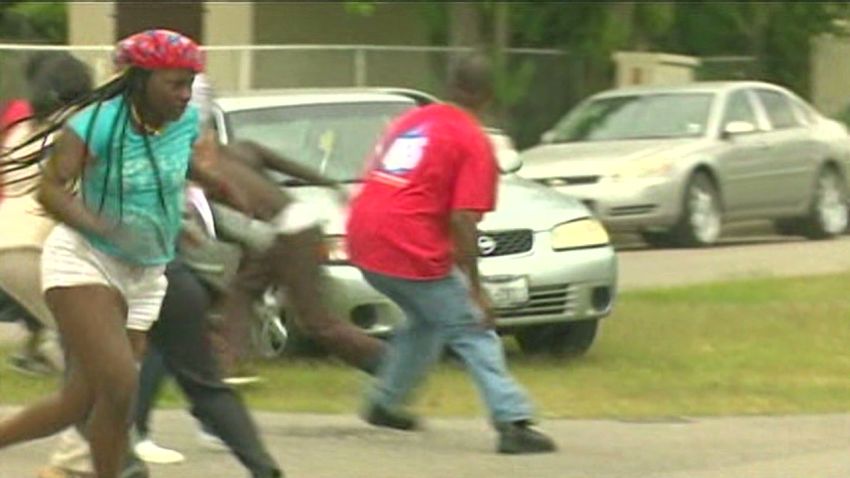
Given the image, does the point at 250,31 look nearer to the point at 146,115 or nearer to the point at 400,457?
the point at 400,457

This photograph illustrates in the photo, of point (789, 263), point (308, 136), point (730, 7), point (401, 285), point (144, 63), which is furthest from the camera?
point (730, 7)

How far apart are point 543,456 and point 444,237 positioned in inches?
37.3

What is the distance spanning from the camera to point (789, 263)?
19.1 meters

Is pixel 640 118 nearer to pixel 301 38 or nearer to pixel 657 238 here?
pixel 657 238

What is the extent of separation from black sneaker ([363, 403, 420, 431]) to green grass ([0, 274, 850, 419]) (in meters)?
0.66

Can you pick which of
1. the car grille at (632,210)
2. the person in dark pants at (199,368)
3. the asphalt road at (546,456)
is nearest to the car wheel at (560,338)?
the asphalt road at (546,456)

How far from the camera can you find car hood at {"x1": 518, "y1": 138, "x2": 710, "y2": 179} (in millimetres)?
20859

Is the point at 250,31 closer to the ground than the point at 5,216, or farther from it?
closer to the ground

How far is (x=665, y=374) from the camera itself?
12242 mm

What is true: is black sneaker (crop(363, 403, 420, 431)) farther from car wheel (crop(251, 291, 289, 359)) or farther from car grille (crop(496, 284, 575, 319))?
car grille (crop(496, 284, 575, 319))

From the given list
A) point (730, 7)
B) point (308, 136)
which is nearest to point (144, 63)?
point (308, 136)

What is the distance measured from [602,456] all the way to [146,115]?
3.02 m

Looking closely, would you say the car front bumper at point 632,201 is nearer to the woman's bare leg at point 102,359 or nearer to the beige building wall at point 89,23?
the beige building wall at point 89,23

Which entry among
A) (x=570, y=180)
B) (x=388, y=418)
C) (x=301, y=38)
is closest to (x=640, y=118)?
(x=570, y=180)
